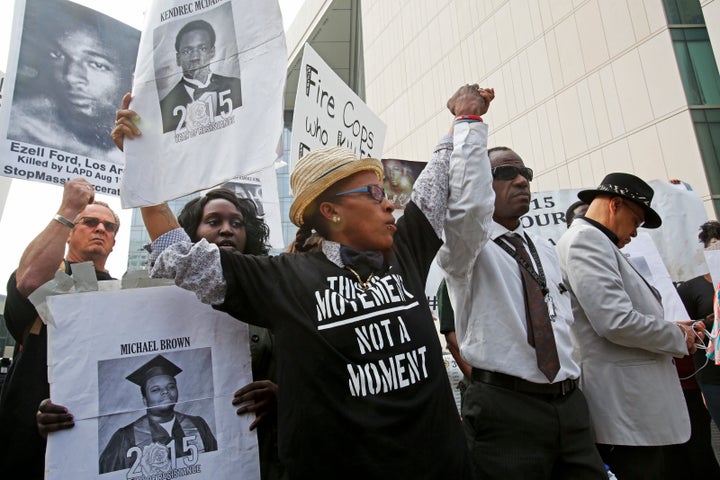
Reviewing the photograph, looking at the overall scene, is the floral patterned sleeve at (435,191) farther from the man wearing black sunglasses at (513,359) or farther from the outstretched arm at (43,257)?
the outstretched arm at (43,257)

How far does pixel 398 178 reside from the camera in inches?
178

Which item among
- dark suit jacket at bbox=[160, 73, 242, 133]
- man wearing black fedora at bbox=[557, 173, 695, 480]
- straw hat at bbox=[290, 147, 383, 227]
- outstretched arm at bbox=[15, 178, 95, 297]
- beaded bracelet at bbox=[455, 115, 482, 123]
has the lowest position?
man wearing black fedora at bbox=[557, 173, 695, 480]

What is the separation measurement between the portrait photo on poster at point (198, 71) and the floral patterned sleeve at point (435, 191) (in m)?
0.76

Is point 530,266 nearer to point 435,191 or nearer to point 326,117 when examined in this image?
point 435,191

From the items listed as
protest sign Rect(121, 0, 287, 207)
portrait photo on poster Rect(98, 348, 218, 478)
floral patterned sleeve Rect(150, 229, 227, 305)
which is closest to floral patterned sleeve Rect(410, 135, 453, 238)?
protest sign Rect(121, 0, 287, 207)

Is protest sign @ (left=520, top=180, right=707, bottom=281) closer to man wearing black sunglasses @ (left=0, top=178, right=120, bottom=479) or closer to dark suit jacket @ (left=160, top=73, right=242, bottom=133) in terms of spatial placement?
dark suit jacket @ (left=160, top=73, right=242, bottom=133)

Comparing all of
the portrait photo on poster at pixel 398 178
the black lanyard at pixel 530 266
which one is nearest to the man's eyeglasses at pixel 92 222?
the black lanyard at pixel 530 266

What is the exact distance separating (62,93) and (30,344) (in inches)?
64.1

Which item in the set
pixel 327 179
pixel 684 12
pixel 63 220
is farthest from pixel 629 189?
pixel 684 12

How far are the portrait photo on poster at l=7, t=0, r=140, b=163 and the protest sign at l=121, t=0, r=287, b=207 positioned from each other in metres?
1.15

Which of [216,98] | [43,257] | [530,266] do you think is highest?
[216,98]

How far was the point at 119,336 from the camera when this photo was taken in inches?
62.1

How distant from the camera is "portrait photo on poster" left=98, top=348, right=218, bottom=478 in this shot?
149 cm

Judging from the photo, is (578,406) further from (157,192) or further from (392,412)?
(157,192)
